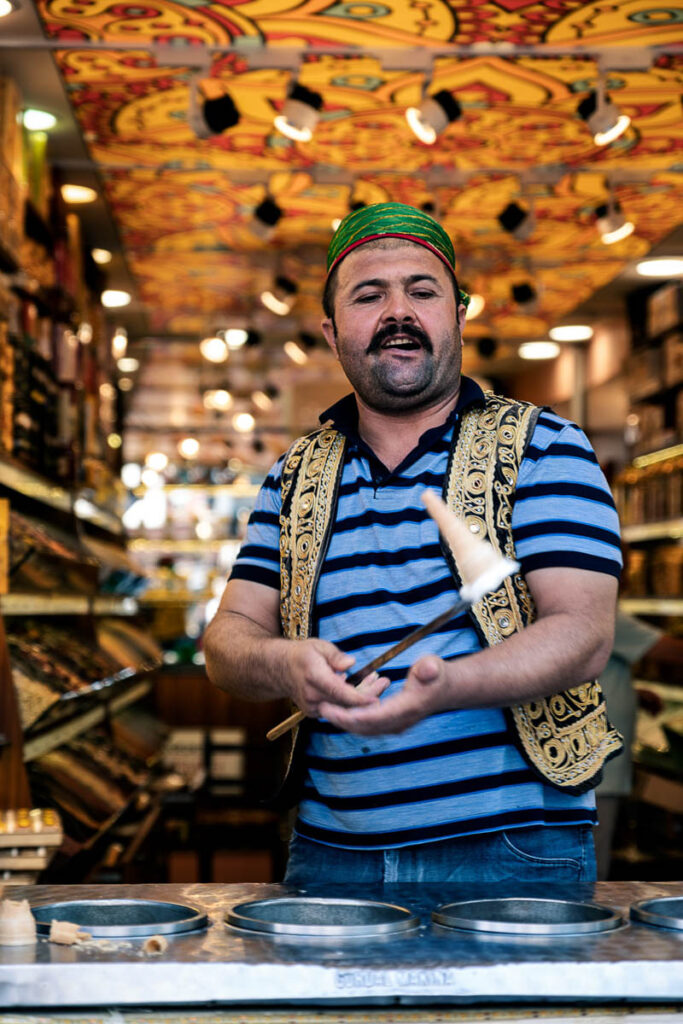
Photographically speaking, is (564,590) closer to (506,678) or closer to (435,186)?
(506,678)

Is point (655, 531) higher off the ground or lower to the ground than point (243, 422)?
lower

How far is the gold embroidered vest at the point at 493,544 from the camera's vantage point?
1.83 metres

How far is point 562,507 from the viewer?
1.87 meters

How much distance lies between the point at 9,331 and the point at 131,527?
7568mm

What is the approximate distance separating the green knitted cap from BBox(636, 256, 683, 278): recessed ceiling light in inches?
222

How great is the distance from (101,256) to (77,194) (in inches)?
47.5

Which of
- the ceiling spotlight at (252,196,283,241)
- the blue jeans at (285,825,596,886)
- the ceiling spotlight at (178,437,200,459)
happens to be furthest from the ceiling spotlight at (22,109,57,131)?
the ceiling spotlight at (178,437,200,459)

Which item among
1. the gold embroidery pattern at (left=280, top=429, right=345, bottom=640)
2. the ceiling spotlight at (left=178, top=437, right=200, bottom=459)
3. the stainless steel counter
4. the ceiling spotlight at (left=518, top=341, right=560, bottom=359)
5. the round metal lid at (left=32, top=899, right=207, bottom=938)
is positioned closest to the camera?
the stainless steel counter

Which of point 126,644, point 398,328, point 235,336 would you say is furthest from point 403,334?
point 235,336

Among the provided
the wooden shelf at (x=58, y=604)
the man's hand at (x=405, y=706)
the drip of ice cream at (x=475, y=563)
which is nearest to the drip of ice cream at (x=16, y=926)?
the man's hand at (x=405, y=706)

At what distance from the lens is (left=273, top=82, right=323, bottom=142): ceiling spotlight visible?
14.3 feet

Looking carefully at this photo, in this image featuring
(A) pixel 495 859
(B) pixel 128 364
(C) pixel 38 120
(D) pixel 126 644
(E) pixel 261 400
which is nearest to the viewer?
(A) pixel 495 859

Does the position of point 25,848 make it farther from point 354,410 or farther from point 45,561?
point 45,561

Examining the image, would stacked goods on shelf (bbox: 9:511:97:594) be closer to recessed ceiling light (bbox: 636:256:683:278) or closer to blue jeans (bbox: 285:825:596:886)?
blue jeans (bbox: 285:825:596:886)
